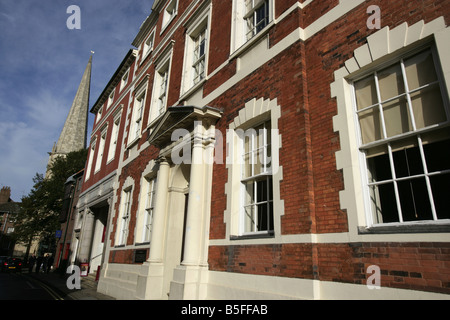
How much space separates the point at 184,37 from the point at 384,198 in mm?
9039

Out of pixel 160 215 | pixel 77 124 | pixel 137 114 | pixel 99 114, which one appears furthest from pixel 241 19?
pixel 77 124

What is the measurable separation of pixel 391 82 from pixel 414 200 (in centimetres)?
171

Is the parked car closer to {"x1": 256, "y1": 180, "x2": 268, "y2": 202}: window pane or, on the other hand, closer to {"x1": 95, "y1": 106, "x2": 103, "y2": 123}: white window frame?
{"x1": 95, "y1": 106, "x2": 103, "y2": 123}: white window frame

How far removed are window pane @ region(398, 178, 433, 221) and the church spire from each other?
71.2 meters

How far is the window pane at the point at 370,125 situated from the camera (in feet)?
13.8

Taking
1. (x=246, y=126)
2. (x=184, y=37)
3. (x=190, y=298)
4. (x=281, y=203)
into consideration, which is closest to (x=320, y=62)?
(x=246, y=126)

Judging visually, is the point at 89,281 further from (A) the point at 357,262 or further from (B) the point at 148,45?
(A) the point at 357,262

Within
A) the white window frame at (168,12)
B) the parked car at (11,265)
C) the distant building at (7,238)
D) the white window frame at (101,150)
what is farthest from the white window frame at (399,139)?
the distant building at (7,238)

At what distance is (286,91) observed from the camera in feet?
17.9

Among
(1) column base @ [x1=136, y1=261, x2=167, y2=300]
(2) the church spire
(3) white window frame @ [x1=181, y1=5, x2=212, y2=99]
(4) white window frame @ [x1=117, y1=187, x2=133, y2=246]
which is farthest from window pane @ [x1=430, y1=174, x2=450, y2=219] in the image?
(2) the church spire

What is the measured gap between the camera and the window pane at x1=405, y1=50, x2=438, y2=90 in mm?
3752

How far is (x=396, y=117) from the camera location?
3994mm
